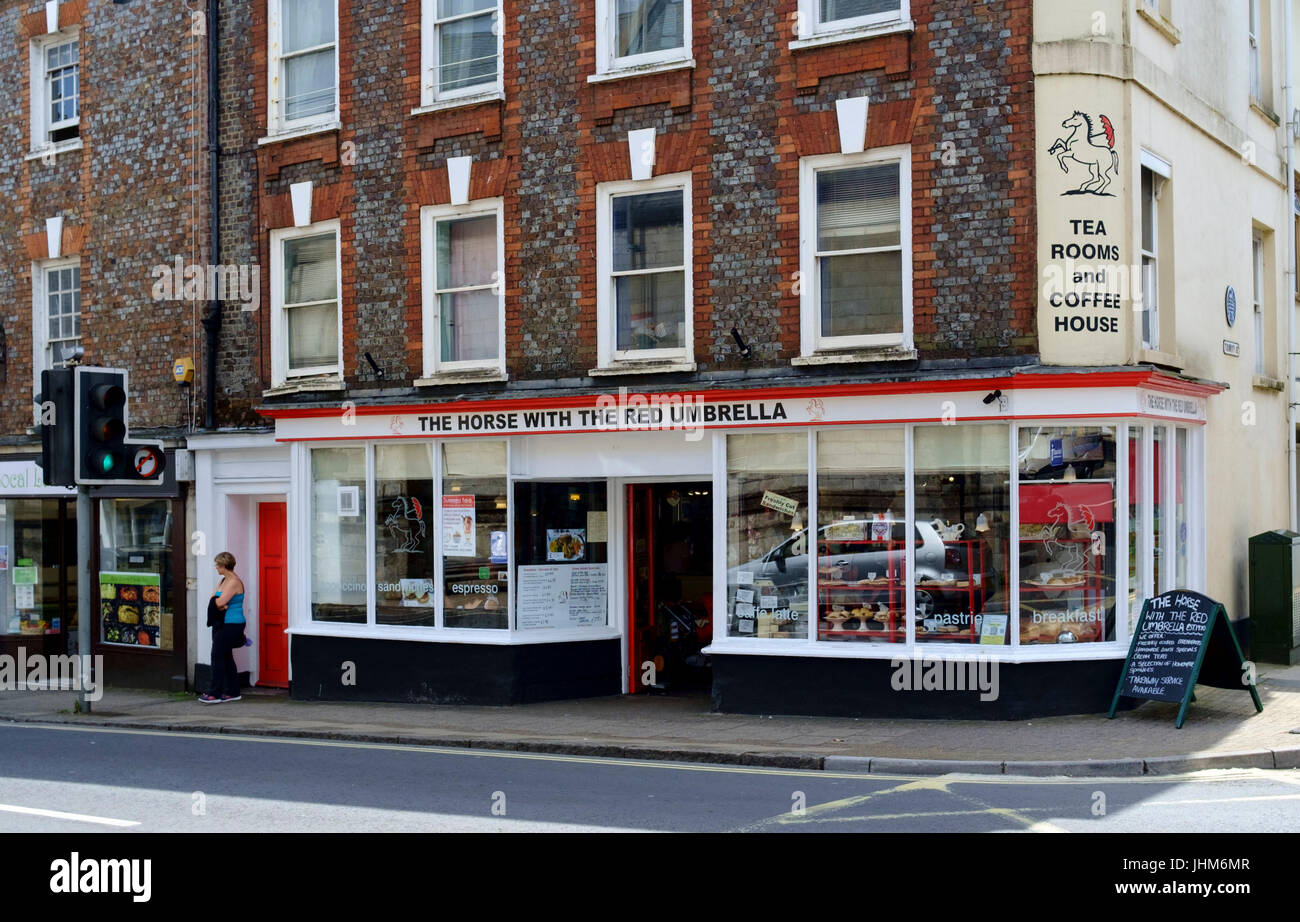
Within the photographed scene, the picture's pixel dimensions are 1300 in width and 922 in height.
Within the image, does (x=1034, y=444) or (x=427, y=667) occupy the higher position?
(x=1034, y=444)

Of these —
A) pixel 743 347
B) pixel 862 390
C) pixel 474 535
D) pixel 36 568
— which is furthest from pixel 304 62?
pixel 862 390

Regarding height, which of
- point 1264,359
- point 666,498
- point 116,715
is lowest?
point 116,715

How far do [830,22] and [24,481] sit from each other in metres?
13.1

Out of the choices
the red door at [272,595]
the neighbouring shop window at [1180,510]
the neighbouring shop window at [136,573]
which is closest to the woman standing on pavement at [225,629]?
the red door at [272,595]

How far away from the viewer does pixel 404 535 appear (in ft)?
55.0

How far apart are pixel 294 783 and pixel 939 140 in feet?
26.6

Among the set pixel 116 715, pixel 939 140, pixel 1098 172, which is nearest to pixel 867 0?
pixel 939 140

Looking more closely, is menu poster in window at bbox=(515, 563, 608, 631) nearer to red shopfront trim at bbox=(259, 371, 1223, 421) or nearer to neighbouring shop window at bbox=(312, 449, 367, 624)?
red shopfront trim at bbox=(259, 371, 1223, 421)

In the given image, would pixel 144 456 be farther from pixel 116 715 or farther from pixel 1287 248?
pixel 1287 248

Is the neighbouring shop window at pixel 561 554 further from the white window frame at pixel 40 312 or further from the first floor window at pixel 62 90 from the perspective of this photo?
the first floor window at pixel 62 90

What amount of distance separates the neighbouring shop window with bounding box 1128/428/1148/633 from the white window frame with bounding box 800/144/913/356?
244 cm

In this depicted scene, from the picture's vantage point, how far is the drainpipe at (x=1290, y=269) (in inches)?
755

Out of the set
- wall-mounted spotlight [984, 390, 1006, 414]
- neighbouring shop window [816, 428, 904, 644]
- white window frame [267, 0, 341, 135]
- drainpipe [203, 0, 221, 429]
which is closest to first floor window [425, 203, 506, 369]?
white window frame [267, 0, 341, 135]

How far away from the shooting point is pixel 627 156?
15477 mm
